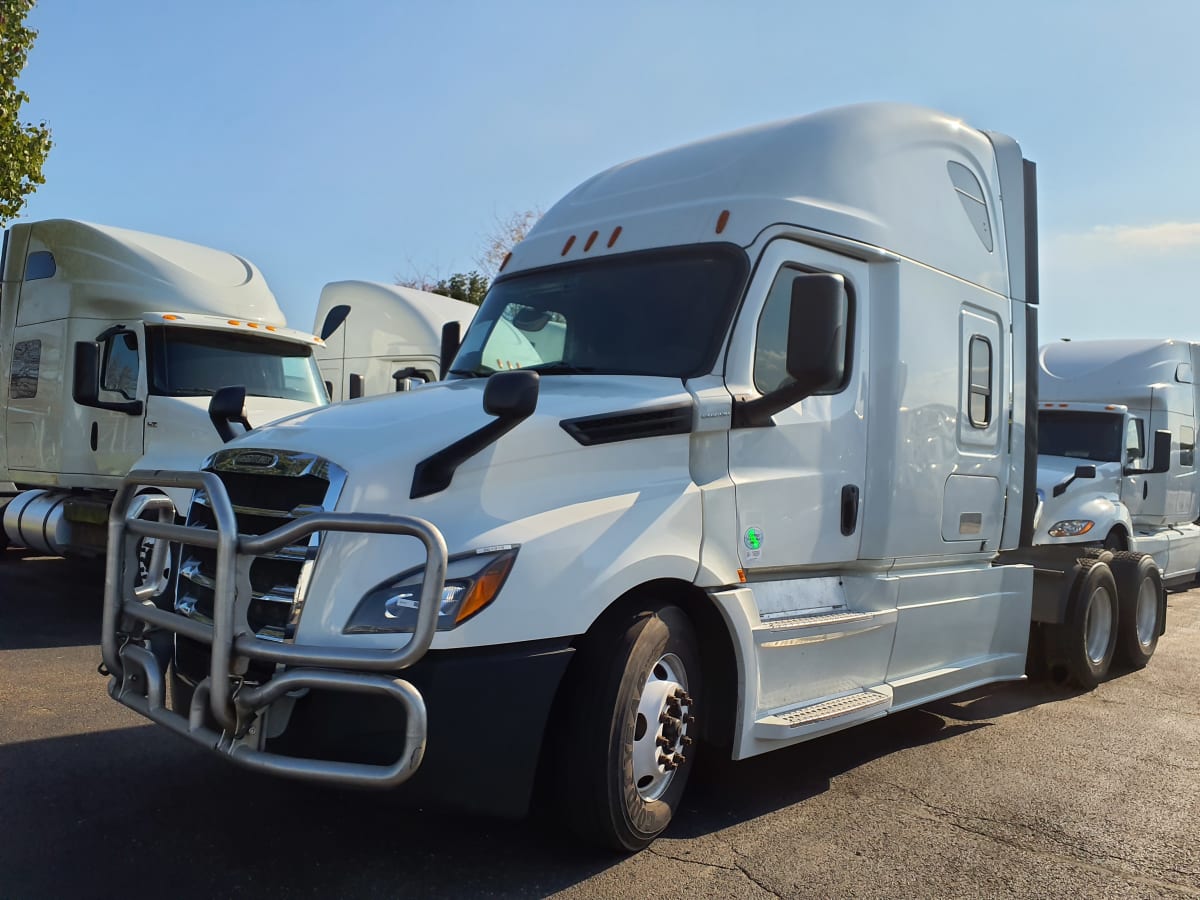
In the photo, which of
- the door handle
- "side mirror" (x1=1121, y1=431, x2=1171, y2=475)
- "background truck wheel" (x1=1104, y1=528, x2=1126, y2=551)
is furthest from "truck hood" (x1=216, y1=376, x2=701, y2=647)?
"side mirror" (x1=1121, y1=431, x2=1171, y2=475)

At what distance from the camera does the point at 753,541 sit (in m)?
4.66

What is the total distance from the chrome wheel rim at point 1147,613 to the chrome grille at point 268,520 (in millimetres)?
7158

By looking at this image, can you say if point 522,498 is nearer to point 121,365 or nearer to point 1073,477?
point 121,365

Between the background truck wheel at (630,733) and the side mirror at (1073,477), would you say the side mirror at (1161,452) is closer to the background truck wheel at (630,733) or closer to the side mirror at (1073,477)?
the side mirror at (1073,477)

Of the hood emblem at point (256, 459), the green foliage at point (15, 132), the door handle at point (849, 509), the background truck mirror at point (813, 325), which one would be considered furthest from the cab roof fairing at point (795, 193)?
the green foliage at point (15, 132)

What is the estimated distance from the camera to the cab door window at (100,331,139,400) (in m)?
9.70

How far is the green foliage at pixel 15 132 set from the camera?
49.1 feet

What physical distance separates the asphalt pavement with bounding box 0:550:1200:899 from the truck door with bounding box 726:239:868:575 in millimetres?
1173

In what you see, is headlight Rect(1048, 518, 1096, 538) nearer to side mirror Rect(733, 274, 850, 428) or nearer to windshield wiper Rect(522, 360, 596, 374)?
side mirror Rect(733, 274, 850, 428)

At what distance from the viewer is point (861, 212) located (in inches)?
217

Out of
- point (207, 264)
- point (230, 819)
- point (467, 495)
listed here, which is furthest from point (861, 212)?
point (207, 264)

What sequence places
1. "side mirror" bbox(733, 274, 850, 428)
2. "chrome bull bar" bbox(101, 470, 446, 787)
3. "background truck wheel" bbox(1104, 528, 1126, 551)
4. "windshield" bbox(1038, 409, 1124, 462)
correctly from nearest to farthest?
"chrome bull bar" bbox(101, 470, 446, 787), "side mirror" bbox(733, 274, 850, 428), "background truck wheel" bbox(1104, 528, 1126, 551), "windshield" bbox(1038, 409, 1124, 462)

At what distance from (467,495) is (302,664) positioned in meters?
0.82

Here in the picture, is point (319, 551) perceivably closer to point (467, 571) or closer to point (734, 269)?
point (467, 571)
